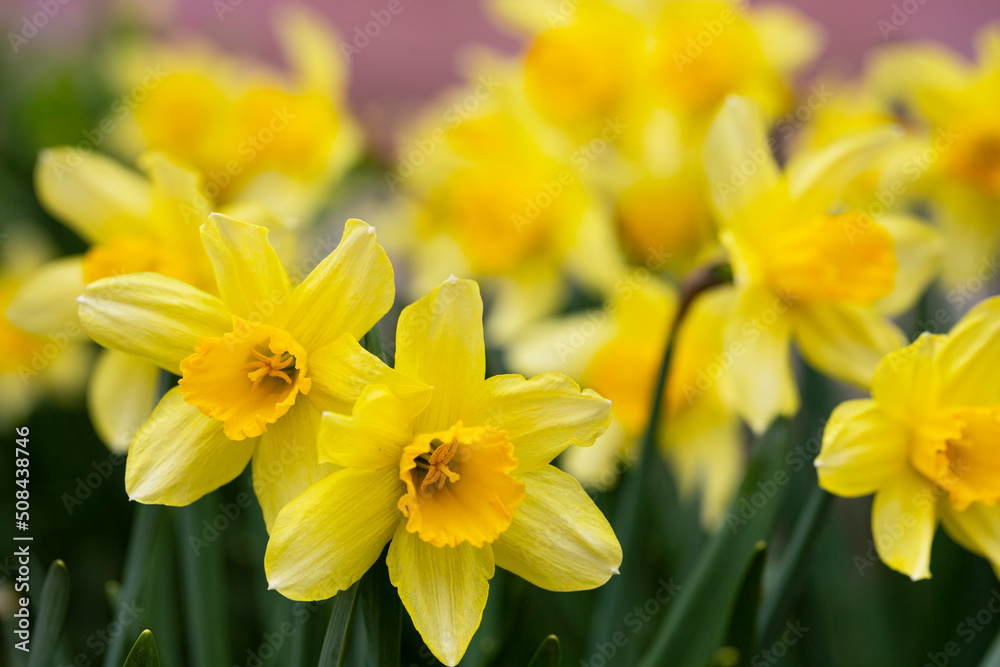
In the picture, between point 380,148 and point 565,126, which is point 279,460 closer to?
point 565,126

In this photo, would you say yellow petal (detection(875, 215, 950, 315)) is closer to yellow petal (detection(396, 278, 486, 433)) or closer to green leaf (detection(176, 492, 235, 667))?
yellow petal (detection(396, 278, 486, 433))

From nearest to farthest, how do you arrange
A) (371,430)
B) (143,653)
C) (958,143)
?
1. (371,430)
2. (143,653)
3. (958,143)

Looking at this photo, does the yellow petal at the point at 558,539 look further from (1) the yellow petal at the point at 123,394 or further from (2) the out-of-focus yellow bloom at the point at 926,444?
(1) the yellow petal at the point at 123,394

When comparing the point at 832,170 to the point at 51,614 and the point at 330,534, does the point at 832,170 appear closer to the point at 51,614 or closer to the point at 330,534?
the point at 330,534

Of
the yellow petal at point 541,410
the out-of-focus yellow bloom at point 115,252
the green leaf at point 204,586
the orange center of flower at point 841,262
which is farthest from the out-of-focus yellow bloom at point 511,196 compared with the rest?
the yellow petal at point 541,410

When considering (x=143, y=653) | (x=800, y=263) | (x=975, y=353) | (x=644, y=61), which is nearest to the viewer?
(x=143, y=653)

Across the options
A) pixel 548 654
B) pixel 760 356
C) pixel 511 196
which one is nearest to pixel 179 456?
pixel 548 654
